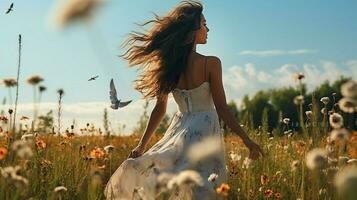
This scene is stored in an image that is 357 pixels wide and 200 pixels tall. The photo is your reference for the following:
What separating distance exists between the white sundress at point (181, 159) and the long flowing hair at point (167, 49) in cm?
18

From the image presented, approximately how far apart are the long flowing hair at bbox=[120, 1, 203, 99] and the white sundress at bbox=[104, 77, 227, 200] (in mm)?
182

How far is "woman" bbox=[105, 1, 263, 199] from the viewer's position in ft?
15.7

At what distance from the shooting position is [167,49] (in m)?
5.43

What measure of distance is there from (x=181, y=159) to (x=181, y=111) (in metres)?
0.67

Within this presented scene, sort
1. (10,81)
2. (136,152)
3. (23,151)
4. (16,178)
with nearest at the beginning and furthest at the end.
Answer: (16,178) < (23,151) < (10,81) < (136,152)

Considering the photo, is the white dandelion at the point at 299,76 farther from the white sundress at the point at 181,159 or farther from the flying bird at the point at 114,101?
the flying bird at the point at 114,101

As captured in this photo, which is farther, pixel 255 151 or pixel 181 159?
pixel 181 159

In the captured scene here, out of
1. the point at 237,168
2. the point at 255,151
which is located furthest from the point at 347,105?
the point at 237,168

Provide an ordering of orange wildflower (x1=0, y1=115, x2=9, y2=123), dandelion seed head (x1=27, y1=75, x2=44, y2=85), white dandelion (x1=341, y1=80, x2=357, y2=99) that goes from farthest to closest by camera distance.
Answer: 1. orange wildflower (x1=0, y1=115, x2=9, y2=123)
2. dandelion seed head (x1=27, y1=75, x2=44, y2=85)
3. white dandelion (x1=341, y1=80, x2=357, y2=99)

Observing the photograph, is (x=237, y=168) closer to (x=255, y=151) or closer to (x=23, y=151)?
(x=255, y=151)

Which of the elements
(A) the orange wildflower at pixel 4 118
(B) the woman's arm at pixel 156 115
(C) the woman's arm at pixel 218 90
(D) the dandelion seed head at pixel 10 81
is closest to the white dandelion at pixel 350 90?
(C) the woman's arm at pixel 218 90

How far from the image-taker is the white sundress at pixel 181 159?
188 inches

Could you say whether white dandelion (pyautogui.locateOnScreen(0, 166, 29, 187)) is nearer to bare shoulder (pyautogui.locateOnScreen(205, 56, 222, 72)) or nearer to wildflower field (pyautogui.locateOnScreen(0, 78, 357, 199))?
wildflower field (pyautogui.locateOnScreen(0, 78, 357, 199))

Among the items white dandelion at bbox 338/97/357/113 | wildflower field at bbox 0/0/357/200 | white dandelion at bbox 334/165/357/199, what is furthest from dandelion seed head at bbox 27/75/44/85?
white dandelion at bbox 334/165/357/199
